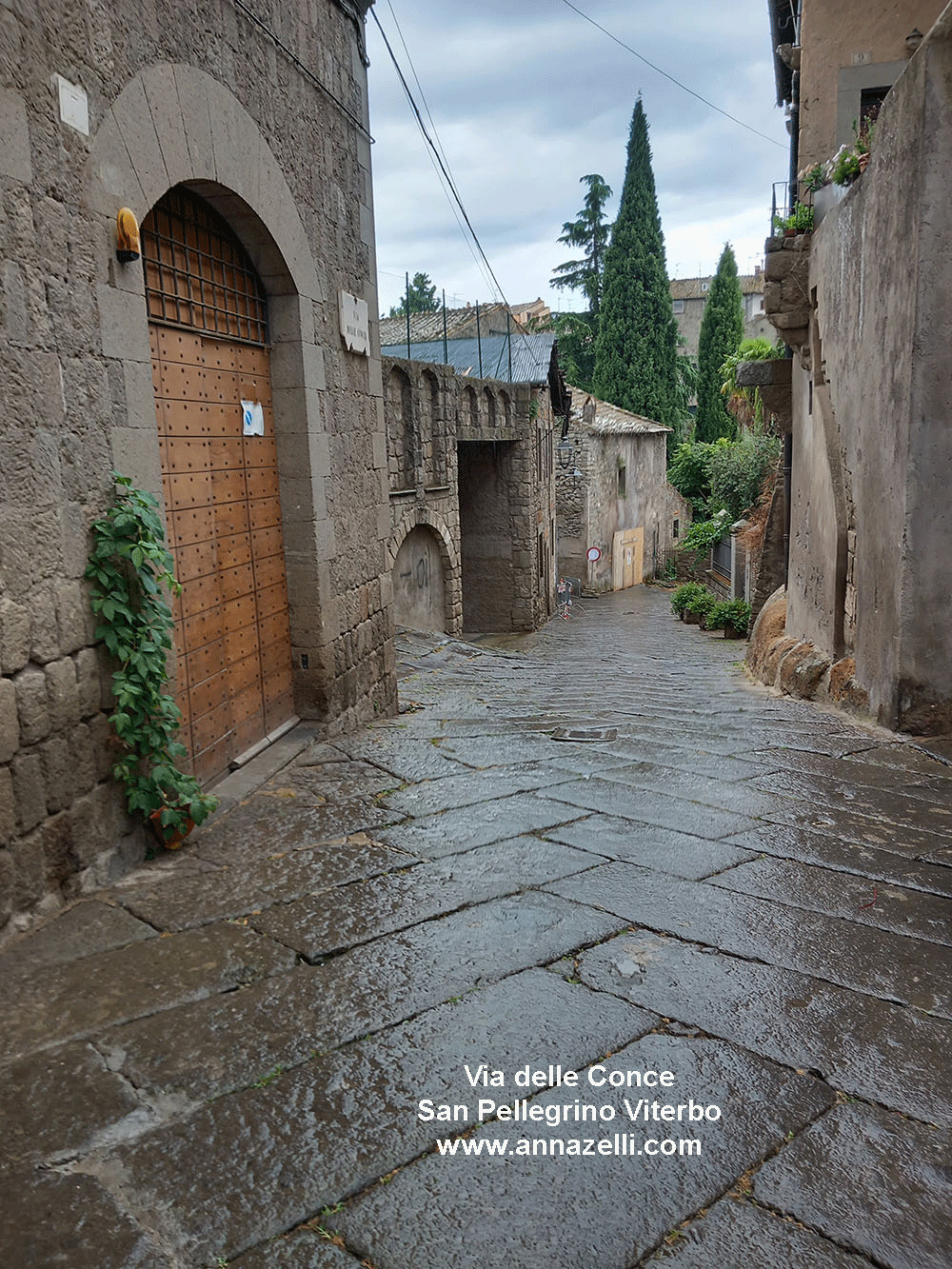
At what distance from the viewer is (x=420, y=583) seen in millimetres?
13469

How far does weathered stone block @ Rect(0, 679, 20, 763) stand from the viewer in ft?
8.94

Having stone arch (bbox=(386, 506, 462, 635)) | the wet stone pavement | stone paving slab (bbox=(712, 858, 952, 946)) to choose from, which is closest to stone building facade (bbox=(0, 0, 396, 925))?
the wet stone pavement

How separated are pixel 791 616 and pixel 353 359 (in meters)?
5.41

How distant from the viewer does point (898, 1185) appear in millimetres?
1802

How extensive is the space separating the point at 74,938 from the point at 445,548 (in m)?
11.3

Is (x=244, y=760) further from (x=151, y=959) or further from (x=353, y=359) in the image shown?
(x=353, y=359)

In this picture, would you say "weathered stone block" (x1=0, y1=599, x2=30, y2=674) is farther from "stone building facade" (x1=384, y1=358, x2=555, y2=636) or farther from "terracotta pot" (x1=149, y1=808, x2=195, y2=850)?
"stone building facade" (x1=384, y1=358, x2=555, y2=636)

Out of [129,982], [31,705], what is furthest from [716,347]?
[129,982]

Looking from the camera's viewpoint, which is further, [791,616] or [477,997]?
[791,616]

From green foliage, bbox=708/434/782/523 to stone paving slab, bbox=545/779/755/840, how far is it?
1565cm

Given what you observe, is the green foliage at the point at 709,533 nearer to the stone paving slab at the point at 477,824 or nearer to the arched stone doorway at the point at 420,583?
the arched stone doorway at the point at 420,583

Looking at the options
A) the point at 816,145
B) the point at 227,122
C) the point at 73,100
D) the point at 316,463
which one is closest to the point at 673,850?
the point at 316,463

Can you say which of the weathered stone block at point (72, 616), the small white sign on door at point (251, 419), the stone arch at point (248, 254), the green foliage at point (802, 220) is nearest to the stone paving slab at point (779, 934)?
the weathered stone block at point (72, 616)

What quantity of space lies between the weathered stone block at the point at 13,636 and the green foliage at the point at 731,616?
14205mm
